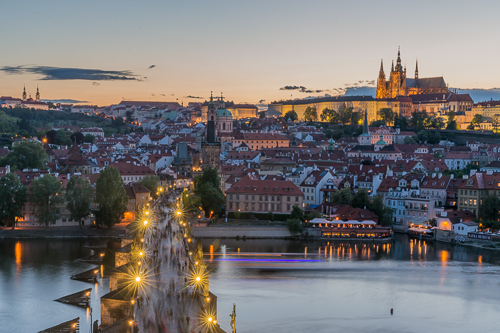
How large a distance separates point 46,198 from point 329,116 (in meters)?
54.5

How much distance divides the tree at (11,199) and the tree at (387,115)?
172 feet

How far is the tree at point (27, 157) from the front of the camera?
3581 cm

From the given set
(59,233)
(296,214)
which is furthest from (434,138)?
(59,233)

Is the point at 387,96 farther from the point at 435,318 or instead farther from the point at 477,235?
the point at 435,318

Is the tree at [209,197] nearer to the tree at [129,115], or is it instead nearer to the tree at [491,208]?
the tree at [491,208]

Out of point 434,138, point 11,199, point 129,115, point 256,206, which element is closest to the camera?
point 11,199

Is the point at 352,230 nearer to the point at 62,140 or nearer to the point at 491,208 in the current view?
the point at 491,208

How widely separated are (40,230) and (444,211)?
15.7m

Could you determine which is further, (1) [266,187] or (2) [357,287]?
(1) [266,187]

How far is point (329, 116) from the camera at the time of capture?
7606 cm

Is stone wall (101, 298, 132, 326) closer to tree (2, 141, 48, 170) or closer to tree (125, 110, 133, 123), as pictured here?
tree (2, 141, 48, 170)

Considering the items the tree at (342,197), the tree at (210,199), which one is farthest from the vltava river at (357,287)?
the tree at (342,197)

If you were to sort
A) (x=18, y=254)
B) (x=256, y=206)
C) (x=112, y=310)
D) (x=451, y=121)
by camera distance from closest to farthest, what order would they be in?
(x=112, y=310), (x=18, y=254), (x=256, y=206), (x=451, y=121)

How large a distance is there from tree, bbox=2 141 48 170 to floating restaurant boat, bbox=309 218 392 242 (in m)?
17.4
